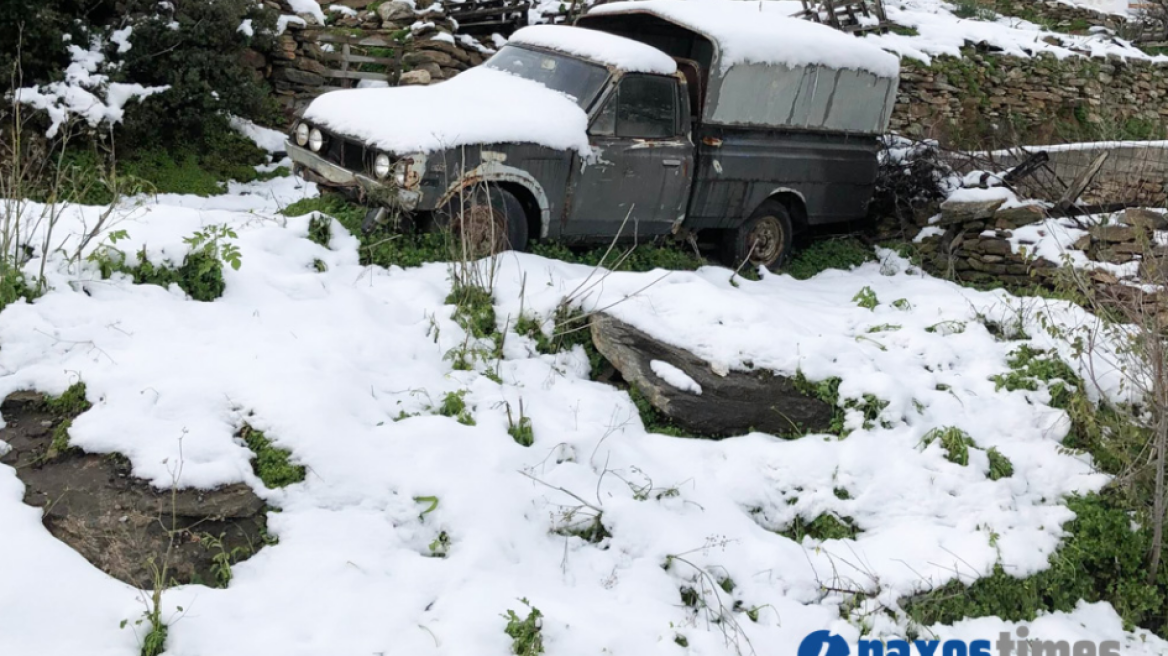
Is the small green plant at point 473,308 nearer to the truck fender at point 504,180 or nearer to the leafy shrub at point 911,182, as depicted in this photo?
the truck fender at point 504,180

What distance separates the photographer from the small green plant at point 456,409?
15.6 ft

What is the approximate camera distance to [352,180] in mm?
6543

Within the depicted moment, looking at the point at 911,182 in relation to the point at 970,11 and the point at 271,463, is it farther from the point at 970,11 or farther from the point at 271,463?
the point at 970,11

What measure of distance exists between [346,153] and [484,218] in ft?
3.78

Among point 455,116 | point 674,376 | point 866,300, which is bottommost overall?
point 866,300

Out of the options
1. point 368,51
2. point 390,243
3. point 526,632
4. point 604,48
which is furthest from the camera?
point 368,51

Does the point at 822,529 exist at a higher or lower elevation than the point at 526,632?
lower

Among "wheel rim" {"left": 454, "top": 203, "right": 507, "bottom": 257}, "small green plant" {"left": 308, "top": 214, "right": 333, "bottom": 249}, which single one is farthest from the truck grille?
"wheel rim" {"left": 454, "top": 203, "right": 507, "bottom": 257}

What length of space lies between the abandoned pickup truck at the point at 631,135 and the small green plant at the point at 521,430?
5.04 ft

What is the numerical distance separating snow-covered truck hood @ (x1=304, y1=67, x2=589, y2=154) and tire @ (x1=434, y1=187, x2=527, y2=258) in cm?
39

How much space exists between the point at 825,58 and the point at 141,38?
22.7 feet

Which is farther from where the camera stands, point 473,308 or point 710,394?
point 473,308

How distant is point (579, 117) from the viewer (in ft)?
23.0

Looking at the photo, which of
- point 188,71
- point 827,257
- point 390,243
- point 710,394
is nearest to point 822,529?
point 710,394
